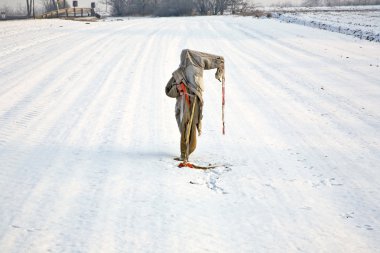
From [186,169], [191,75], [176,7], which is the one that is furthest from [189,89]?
[176,7]

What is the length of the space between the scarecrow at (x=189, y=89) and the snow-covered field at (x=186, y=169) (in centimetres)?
59

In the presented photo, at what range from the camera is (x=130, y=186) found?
6758 millimetres

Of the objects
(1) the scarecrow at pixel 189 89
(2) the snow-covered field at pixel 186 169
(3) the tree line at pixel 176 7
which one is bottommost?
(2) the snow-covered field at pixel 186 169

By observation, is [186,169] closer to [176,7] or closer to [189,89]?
[189,89]

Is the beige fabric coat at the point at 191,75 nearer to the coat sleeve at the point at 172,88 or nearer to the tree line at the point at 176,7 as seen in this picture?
the coat sleeve at the point at 172,88

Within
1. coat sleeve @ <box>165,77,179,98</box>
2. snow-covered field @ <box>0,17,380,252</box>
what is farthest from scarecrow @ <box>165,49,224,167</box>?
snow-covered field @ <box>0,17,380,252</box>

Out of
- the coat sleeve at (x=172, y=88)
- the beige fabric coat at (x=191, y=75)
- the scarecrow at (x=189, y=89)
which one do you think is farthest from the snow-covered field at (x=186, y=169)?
the coat sleeve at (x=172, y=88)

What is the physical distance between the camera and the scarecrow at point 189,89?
7383 millimetres

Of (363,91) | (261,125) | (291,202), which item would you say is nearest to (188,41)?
(363,91)

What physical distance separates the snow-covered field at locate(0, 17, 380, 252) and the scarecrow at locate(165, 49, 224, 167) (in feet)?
1.92

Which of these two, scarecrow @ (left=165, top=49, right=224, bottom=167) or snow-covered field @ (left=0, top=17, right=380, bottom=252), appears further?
scarecrow @ (left=165, top=49, right=224, bottom=167)

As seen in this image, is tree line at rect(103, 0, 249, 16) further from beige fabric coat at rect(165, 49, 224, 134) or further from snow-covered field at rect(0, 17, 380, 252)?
beige fabric coat at rect(165, 49, 224, 134)

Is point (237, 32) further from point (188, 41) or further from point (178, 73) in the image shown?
point (178, 73)

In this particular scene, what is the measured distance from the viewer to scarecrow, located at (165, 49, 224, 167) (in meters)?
7.38
